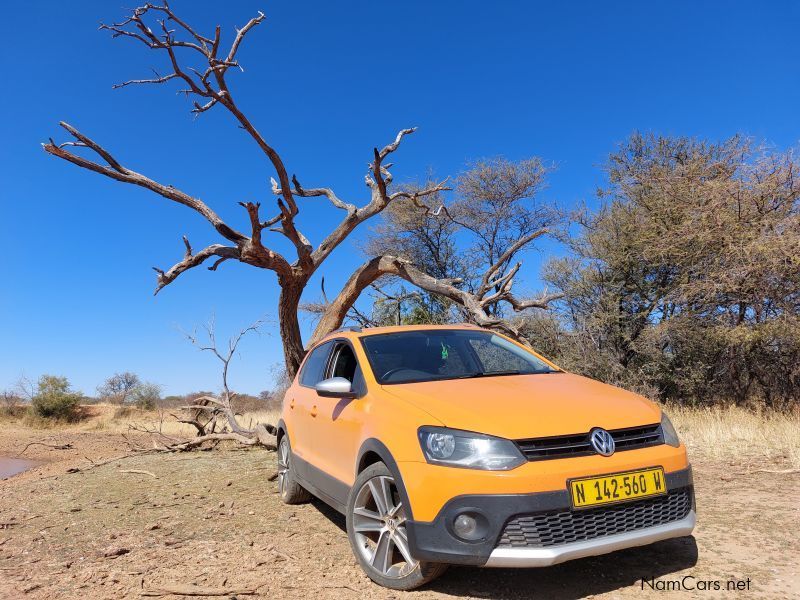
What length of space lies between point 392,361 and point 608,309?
480 inches

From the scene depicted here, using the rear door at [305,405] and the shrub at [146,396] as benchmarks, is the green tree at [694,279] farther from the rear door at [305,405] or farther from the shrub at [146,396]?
the shrub at [146,396]

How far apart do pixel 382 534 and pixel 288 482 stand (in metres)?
2.69

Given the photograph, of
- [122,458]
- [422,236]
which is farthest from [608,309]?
[122,458]

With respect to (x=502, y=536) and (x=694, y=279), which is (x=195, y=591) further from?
(x=694, y=279)

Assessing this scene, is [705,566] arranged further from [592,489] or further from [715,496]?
[715,496]

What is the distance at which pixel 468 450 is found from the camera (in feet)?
10.2

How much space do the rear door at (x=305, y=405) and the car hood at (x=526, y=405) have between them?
147 cm

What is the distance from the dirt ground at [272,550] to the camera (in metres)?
3.44

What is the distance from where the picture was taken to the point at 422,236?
834 inches

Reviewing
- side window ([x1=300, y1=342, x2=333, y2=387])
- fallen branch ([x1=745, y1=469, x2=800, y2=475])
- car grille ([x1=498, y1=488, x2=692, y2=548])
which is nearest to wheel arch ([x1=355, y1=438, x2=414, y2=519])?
car grille ([x1=498, y1=488, x2=692, y2=548])

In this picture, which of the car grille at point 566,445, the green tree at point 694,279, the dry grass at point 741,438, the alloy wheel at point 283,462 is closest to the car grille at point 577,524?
the car grille at point 566,445

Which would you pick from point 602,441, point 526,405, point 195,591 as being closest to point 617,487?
point 602,441

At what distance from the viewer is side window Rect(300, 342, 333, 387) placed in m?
5.43

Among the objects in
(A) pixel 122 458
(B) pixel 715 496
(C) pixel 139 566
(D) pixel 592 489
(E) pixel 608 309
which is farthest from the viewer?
(E) pixel 608 309
